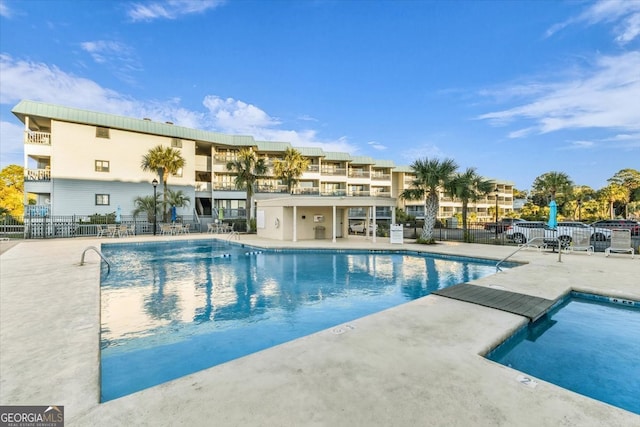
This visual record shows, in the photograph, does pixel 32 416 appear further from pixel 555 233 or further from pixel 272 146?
pixel 272 146

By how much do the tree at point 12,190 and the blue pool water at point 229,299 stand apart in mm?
31065

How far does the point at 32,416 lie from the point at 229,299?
5.08 m

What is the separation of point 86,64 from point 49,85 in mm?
3688


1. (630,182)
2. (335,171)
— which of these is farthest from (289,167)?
(630,182)

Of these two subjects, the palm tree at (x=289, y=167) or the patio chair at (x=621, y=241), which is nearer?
the patio chair at (x=621, y=241)

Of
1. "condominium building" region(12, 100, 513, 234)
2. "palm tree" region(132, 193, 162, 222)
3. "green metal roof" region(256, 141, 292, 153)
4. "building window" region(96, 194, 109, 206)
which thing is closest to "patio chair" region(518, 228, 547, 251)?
"condominium building" region(12, 100, 513, 234)

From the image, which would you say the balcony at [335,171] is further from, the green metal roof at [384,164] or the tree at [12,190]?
the tree at [12,190]

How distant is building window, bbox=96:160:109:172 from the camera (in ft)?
80.5

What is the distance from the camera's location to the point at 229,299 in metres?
7.57

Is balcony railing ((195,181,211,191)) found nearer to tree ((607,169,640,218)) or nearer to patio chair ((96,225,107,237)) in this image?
patio chair ((96,225,107,237))

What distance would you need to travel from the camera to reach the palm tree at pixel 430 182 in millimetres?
16297

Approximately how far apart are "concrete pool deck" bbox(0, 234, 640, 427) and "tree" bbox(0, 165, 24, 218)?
133ft

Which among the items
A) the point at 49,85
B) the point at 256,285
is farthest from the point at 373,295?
the point at 49,85

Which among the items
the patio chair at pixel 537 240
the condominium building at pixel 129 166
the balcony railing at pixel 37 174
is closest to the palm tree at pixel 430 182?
the condominium building at pixel 129 166
